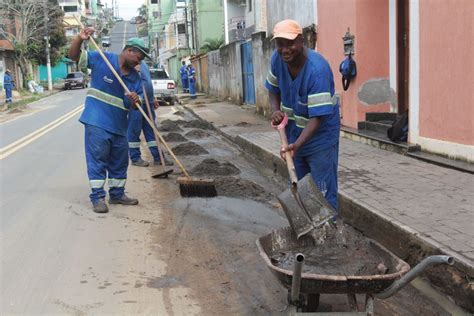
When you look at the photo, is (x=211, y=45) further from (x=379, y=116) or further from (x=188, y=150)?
(x=379, y=116)

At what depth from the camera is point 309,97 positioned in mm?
4055

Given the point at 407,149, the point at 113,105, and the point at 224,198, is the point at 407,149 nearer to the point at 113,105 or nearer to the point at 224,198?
the point at 224,198

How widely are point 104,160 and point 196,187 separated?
1.28 m

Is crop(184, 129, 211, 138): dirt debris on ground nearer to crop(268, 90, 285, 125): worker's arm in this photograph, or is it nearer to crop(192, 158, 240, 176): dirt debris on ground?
crop(192, 158, 240, 176): dirt debris on ground

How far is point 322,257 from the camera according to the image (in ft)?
12.0

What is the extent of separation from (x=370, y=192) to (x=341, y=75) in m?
5.11

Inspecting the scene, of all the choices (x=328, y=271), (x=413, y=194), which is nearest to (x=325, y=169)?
(x=328, y=271)

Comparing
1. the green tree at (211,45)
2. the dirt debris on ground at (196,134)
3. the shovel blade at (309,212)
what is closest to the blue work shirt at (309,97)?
the shovel blade at (309,212)

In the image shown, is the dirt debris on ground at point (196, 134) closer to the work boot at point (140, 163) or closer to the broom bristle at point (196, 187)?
the work boot at point (140, 163)

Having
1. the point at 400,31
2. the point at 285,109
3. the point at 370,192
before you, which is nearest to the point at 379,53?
the point at 400,31

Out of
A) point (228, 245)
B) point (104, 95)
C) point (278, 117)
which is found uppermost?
point (104, 95)

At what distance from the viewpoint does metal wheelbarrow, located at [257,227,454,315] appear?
2910mm

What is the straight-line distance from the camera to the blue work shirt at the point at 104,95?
6203 millimetres

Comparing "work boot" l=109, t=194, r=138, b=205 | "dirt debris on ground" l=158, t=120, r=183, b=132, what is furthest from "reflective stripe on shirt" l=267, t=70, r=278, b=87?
"dirt debris on ground" l=158, t=120, r=183, b=132
